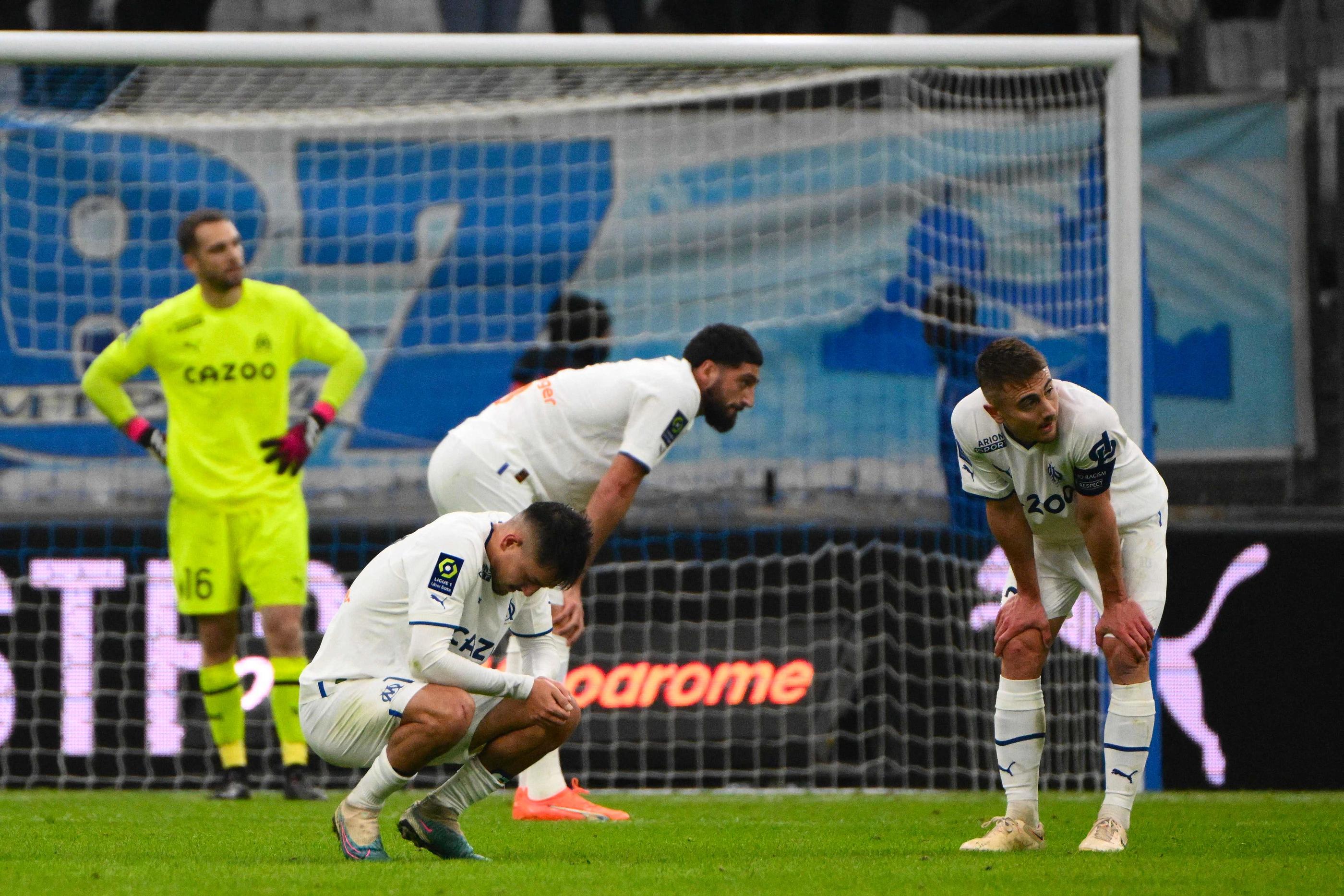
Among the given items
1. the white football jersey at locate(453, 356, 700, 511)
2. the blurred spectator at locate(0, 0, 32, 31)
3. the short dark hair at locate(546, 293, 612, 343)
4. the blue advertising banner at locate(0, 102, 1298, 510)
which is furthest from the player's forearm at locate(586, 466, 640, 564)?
the blurred spectator at locate(0, 0, 32, 31)

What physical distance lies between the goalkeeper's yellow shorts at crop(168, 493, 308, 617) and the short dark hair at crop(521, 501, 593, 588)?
291cm

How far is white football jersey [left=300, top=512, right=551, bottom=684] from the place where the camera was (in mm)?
4465

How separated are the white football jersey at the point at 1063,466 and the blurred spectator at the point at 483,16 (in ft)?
22.9

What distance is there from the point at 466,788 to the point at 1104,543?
185 centimetres

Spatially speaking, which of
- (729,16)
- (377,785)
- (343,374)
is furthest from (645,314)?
(377,785)

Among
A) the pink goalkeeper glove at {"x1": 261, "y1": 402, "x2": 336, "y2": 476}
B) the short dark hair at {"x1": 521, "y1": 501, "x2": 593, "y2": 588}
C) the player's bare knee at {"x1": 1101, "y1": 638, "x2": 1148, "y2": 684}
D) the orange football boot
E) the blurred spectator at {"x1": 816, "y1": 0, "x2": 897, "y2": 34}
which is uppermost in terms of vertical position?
the blurred spectator at {"x1": 816, "y1": 0, "x2": 897, "y2": 34}

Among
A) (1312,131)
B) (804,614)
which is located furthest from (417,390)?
(1312,131)

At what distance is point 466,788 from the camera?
4.62 meters

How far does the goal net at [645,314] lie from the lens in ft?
25.0

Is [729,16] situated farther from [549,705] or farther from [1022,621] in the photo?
[549,705]

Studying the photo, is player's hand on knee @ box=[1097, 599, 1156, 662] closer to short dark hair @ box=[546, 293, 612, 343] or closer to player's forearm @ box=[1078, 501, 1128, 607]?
player's forearm @ box=[1078, 501, 1128, 607]

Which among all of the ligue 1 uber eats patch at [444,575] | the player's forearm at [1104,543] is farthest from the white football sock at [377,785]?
the player's forearm at [1104,543]

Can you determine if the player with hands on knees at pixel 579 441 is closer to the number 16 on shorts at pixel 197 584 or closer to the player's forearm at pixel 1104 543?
the number 16 on shorts at pixel 197 584

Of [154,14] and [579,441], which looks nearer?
[579,441]
